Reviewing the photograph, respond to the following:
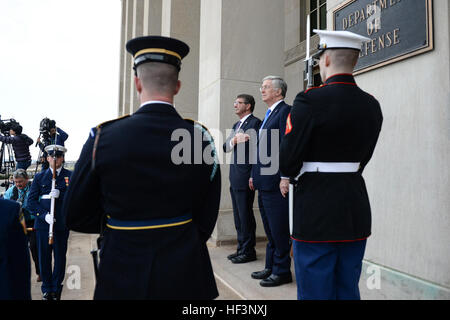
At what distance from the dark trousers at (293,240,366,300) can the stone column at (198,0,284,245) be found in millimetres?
3014

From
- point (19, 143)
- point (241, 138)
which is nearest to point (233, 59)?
point (241, 138)

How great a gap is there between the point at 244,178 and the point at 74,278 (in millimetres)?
2568

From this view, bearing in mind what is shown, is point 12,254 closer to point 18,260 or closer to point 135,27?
point 18,260

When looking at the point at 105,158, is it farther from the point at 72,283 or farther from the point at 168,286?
the point at 72,283

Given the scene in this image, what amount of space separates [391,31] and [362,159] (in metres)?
1.34

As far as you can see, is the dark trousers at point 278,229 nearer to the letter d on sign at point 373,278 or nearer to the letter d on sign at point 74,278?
the letter d on sign at point 373,278

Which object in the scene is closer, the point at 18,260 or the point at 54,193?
the point at 18,260

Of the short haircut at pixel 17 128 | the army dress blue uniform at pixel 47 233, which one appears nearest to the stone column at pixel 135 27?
the short haircut at pixel 17 128

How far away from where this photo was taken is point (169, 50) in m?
1.48

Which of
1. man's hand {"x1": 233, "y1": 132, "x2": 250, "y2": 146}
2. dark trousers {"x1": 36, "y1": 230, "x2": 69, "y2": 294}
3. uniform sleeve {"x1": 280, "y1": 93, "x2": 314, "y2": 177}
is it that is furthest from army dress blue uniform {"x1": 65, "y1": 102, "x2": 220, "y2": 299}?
dark trousers {"x1": 36, "y1": 230, "x2": 69, "y2": 294}

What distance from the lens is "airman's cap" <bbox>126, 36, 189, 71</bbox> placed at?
4.75 ft

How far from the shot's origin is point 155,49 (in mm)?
1459

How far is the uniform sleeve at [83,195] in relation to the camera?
137cm

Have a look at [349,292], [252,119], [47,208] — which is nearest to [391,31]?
[252,119]
